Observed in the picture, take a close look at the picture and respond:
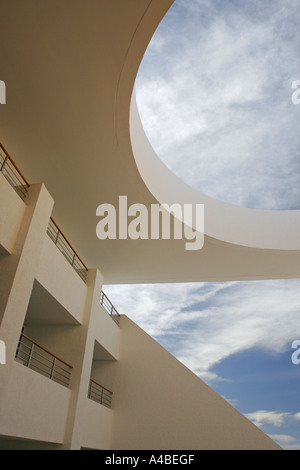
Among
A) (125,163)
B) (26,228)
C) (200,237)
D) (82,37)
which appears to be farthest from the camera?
(200,237)

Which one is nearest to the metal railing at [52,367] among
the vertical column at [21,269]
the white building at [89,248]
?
the white building at [89,248]

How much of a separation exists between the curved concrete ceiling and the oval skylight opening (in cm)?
140

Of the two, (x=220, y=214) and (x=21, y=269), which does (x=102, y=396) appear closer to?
(x=21, y=269)

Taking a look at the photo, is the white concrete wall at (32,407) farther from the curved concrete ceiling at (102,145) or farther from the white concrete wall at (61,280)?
the curved concrete ceiling at (102,145)

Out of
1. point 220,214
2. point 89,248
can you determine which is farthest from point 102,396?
point 220,214

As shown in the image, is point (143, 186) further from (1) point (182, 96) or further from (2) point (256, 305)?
(2) point (256, 305)

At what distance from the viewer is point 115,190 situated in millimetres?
8992

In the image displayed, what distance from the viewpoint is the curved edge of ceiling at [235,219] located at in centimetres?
1030

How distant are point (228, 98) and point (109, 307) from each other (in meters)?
7.47

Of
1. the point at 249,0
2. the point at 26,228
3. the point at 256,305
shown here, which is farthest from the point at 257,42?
the point at 256,305

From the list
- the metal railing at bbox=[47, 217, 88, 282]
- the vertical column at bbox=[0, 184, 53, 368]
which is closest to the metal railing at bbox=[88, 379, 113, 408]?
the metal railing at bbox=[47, 217, 88, 282]

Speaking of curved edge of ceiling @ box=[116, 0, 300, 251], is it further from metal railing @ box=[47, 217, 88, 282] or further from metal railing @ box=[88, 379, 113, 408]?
metal railing @ box=[88, 379, 113, 408]

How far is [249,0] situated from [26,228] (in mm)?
7245

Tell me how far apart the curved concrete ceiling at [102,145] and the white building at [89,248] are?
0.10ft
